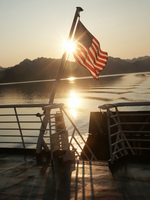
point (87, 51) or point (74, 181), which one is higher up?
point (87, 51)

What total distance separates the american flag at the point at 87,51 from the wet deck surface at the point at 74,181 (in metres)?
3.13

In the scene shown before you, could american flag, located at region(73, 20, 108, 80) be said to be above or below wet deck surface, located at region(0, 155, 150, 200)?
above

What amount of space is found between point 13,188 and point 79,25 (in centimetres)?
498

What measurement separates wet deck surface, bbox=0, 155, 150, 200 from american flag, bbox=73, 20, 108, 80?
3129mm

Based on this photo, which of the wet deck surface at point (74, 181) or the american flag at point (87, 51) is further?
the american flag at point (87, 51)

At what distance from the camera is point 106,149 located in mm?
18719

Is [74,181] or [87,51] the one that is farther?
[87,51]

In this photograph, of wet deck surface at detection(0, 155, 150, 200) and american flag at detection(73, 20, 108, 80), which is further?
american flag at detection(73, 20, 108, 80)

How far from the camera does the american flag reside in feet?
26.1

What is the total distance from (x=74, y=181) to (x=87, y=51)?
13.9 ft

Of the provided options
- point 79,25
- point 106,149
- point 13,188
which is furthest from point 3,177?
point 106,149

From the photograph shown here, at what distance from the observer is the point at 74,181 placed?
5.12m

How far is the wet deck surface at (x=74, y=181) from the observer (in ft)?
14.6

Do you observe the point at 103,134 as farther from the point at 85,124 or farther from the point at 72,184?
the point at 85,124
